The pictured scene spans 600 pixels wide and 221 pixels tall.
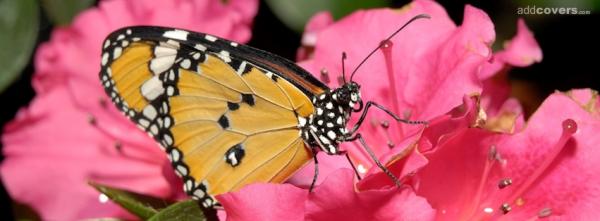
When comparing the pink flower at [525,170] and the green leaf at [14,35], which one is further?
the green leaf at [14,35]

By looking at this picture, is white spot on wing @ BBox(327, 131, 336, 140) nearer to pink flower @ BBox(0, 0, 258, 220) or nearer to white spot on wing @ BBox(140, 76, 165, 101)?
white spot on wing @ BBox(140, 76, 165, 101)

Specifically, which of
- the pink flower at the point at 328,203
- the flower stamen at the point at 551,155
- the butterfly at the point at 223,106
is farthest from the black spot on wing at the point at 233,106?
the flower stamen at the point at 551,155

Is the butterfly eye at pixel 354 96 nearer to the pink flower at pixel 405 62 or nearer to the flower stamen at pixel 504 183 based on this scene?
the pink flower at pixel 405 62

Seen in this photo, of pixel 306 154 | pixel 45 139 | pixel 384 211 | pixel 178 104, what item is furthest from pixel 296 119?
pixel 45 139

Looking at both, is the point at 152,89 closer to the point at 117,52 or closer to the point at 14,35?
the point at 117,52

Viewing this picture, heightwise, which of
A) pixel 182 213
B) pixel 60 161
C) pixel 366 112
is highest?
pixel 366 112

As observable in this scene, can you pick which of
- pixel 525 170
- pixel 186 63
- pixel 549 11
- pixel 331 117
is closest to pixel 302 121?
pixel 331 117

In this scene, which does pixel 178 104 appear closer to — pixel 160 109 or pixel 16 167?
pixel 160 109
